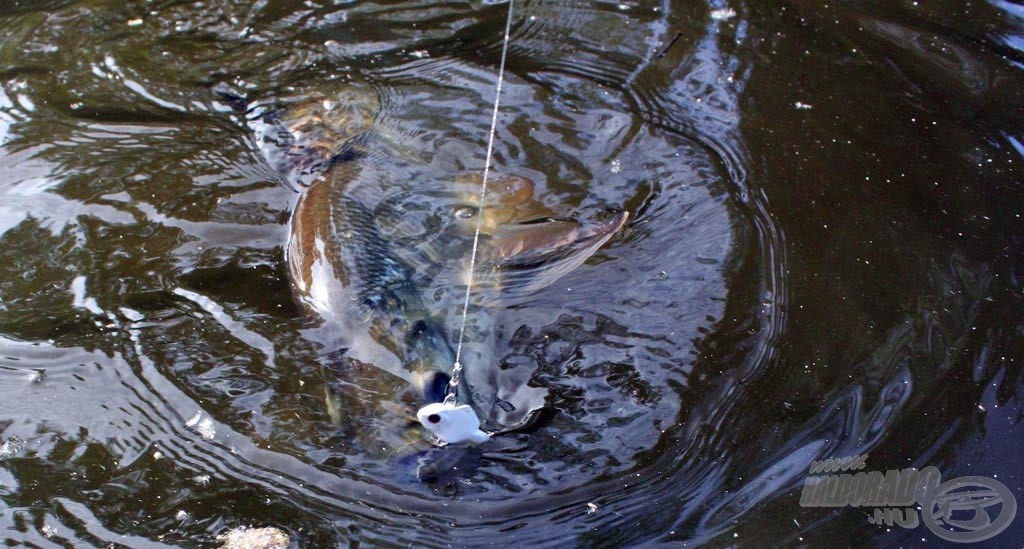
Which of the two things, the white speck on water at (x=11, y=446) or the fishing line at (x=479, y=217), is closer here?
the white speck on water at (x=11, y=446)

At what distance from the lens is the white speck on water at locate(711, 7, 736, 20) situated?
4.80 meters

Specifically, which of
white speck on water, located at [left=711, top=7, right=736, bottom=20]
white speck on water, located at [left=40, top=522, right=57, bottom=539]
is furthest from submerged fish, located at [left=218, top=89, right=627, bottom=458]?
white speck on water, located at [left=711, top=7, right=736, bottom=20]

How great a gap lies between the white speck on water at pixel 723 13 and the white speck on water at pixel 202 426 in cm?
357

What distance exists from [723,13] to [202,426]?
366 centimetres

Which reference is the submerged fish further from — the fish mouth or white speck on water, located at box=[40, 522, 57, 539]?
white speck on water, located at box=[40, 522, 57, 539]

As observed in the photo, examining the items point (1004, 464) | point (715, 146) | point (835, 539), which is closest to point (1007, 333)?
point (1004, 464)

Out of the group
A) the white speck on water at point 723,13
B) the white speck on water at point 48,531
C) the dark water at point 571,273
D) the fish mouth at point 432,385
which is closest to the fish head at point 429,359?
the fish mouth at point 432,385

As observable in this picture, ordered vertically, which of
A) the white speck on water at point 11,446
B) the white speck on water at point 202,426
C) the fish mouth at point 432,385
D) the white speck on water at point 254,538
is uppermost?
the fish mouth at point 432,385

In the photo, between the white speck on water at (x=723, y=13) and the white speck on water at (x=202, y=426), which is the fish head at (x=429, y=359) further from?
the white speck on water at (x=723, y=13)

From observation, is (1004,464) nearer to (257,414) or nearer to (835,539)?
(835,539)

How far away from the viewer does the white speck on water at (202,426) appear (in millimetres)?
2871

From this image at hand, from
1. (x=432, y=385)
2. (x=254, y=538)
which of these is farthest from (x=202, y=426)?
(x=432, y=385)

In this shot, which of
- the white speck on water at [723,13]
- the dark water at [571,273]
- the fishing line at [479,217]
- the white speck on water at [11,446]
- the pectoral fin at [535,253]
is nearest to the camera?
the dark water at [571,273]

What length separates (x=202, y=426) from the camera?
290cm
